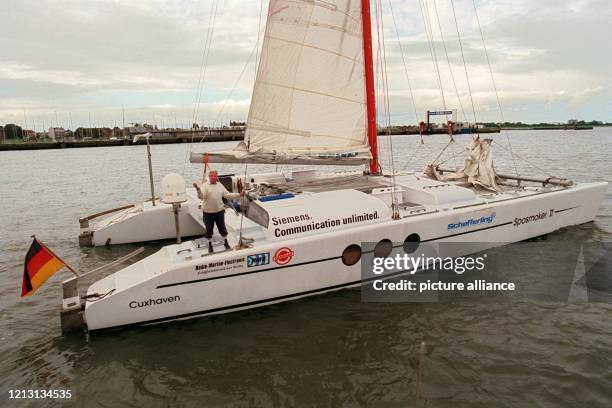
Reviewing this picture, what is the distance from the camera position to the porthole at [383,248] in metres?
6.97

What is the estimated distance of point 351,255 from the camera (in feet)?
22.3

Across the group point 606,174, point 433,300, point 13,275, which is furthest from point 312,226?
point 606,174

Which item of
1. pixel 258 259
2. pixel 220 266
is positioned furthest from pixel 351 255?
pixel 220 266

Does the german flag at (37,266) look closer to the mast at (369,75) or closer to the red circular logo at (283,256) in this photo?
the red circular logo at (283,256)

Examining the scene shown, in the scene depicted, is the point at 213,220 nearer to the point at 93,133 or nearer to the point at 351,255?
the point at 351,255

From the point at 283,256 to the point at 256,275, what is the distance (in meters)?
0.54

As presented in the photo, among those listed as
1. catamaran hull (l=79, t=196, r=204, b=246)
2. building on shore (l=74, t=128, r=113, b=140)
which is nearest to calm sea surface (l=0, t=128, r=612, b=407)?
catamaran hull (l=79, t=196, r=204, b=246)

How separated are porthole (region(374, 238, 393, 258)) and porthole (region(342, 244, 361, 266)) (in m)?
0.37

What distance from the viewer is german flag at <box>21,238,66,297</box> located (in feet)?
18.3

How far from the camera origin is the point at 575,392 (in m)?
4.48

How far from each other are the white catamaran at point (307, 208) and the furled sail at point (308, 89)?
2 centimetres

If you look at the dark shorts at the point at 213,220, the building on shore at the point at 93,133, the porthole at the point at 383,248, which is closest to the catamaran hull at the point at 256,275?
the porthole at the point at 383,248

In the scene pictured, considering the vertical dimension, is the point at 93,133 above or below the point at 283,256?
above

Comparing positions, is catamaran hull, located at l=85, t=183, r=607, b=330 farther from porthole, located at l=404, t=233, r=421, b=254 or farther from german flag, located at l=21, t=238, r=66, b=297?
german flag, located at l=21, t=238, r=66, b=297
